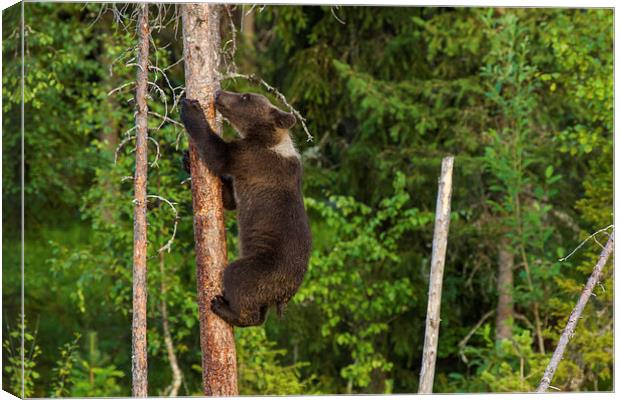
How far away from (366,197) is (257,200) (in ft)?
20.8

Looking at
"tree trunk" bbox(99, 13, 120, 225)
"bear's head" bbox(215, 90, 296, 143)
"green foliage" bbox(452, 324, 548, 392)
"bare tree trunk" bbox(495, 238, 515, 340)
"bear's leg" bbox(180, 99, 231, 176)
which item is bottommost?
"green foliage" bbox(452, 324, 548, 392)

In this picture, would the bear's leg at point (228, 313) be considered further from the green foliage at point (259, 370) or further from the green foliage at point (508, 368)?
the green foliage at point (259, 370)

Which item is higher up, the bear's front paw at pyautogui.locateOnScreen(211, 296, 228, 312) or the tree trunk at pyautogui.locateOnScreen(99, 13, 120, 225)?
the tree trunk at pyautogui.locateOnScreen(99, 13, 120, 225)

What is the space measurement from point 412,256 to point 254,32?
4.03 metres

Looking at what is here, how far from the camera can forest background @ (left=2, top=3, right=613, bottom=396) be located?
10648mm

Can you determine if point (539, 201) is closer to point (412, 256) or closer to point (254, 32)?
point (412, 256)

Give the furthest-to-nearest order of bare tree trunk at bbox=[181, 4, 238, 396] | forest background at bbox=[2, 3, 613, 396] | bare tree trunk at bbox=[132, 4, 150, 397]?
forest background at bbox=[2, 3, 613, 396] → bare tree trunk at bbox=[132, 4, 150, 397] → bare tree trunk at bbox=[181, 4, 238, 396]

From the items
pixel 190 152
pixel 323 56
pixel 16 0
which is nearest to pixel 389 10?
pixel 323 56

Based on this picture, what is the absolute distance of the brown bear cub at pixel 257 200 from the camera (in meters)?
6.29

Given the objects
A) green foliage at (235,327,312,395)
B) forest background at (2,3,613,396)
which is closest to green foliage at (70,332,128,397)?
forest background at (2,3,613,396)

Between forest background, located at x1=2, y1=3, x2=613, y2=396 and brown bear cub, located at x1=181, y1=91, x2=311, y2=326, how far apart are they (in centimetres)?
329

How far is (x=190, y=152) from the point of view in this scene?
6.43m

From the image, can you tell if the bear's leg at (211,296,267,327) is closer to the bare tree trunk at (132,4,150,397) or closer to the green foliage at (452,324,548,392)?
the bare tree trunk at (132,4,150,397)

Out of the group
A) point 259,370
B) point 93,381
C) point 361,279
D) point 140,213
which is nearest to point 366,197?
point 361,279
